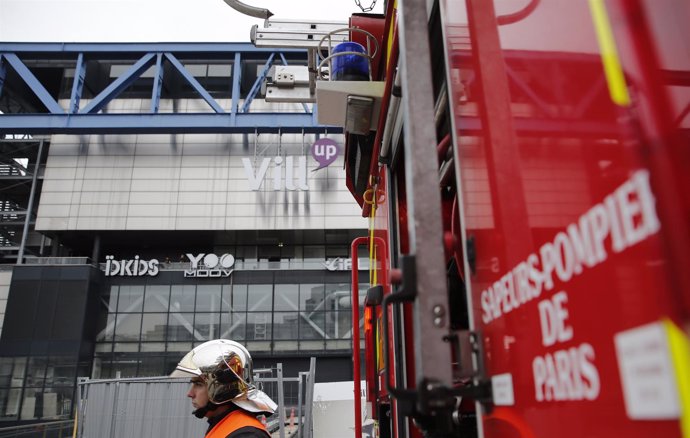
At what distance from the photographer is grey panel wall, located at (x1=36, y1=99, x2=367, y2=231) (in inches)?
1241

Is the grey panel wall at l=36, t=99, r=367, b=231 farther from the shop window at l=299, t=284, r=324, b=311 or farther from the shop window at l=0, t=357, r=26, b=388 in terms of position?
the shop window at l=0, t=357, r=26, b=388

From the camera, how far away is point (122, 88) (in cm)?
3331

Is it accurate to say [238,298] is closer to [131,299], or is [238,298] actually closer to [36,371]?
[131,299]

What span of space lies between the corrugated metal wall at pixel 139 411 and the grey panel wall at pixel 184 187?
23453mm

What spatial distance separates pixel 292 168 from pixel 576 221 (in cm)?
3159

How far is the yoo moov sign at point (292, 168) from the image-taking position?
31.5 m

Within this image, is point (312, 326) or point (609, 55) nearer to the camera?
A: point (609, 55)

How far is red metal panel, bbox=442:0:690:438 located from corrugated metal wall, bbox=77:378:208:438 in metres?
7.99

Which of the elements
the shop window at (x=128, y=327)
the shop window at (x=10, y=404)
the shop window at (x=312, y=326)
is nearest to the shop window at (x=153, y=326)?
the shop window at (x=128, y=327)

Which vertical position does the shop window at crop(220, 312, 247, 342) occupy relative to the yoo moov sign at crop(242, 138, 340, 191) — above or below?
below

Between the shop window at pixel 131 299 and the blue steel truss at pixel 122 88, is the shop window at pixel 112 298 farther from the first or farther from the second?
the blue steel truss at pixel 122 88

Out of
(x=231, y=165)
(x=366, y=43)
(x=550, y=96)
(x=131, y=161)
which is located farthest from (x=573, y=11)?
(x=131, y=161)

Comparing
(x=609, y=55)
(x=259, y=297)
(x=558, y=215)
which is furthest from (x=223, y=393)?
(x=259, y=297)

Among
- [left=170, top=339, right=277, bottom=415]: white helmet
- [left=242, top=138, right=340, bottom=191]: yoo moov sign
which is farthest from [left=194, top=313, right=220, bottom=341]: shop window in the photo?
[left=170, top=339, right=277, bottom=415]: white helmet
